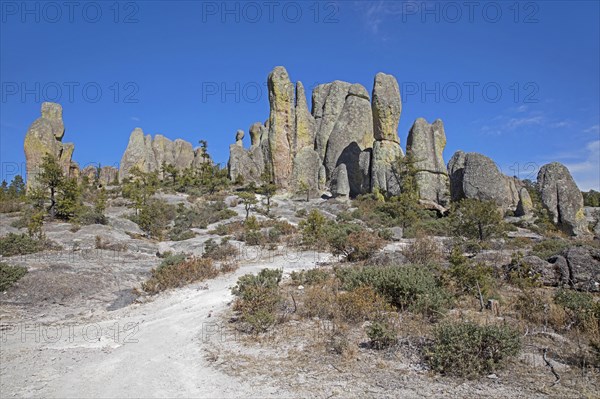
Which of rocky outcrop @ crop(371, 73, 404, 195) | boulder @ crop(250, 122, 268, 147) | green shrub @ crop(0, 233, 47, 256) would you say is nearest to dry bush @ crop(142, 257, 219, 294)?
green shrub @ crop(0, 233, 47, 256)

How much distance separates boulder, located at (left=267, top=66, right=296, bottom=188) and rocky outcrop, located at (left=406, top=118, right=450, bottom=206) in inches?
533

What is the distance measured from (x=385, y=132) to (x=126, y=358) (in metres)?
30.1

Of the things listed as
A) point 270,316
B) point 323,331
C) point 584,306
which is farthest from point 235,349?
point 584,306

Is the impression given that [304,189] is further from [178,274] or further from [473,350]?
[473,350]

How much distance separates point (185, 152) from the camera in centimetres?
6819

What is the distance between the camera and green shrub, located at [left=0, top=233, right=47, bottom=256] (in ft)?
45.4

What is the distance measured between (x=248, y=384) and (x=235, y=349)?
1410 mm

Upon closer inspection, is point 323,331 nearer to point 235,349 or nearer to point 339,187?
point 235,349

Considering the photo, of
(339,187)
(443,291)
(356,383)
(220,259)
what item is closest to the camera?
(356,383)

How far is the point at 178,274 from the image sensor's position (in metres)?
11.6

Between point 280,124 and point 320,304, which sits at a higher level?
point 280,124

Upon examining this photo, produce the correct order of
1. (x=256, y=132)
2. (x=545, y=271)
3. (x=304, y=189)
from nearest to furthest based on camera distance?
1. (x=545, y=271)
2. (x=304, y=189)
3. (x=256, y=132)

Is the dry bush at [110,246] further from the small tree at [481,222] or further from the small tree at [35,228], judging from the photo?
the small tree at [481,222]

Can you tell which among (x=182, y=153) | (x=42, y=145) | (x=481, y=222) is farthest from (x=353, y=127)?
(x=182, y=153)
